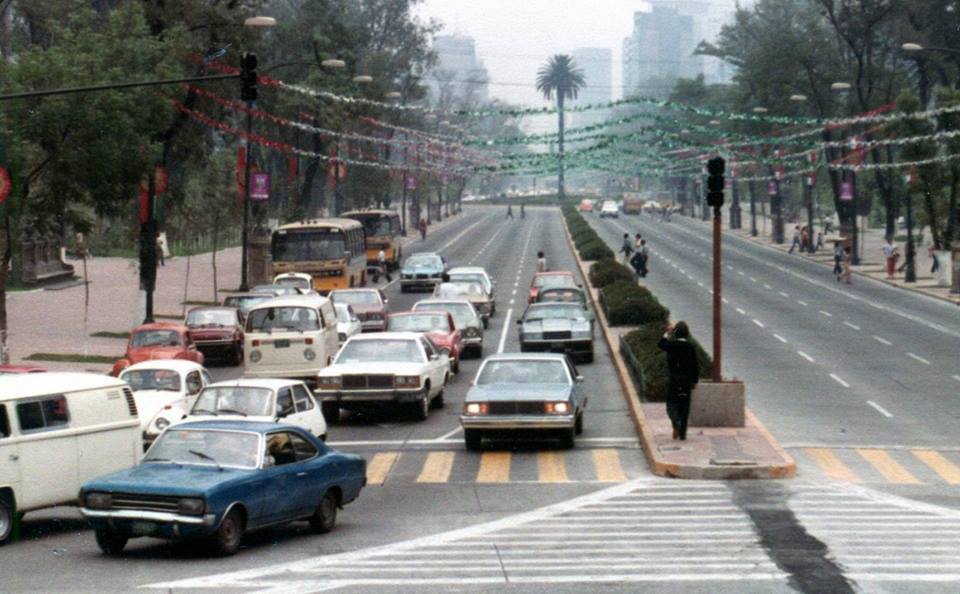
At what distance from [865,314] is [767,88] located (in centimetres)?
5213

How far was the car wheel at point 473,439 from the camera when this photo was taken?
2580 centimetres

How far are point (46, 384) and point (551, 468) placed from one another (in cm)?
817

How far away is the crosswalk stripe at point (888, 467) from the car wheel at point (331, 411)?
980 centimetres

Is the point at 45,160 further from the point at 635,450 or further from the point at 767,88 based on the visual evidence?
the point at 767,88

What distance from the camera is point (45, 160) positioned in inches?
1460

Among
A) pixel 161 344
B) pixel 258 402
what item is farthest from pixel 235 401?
pixel 161 344

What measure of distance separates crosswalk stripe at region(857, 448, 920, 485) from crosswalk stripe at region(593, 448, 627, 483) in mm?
3866

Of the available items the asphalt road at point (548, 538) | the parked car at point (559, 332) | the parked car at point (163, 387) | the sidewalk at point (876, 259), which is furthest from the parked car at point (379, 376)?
the sidewalk at point (876, 259)


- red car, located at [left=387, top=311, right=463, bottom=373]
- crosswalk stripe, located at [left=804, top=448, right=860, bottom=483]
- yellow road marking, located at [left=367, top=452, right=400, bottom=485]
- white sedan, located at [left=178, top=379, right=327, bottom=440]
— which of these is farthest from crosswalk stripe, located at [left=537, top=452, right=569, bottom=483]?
red car, located at [left=387, top=311, right=463, bottom=373]

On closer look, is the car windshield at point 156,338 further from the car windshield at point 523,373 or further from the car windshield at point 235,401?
the car windshield at point 235,401

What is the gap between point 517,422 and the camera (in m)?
25.3

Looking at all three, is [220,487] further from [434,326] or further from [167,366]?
[434,326]

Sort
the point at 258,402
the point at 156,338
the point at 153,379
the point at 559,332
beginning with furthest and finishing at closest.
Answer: the point at 559,332, the point at 156,338, the point at 153,379, the point at 258,402

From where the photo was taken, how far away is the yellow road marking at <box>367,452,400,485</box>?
23.7m
